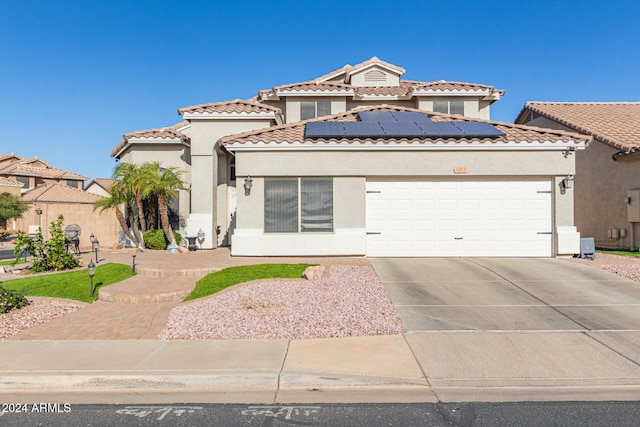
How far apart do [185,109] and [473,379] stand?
49.4 feet

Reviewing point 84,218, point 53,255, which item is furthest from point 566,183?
point 84,218

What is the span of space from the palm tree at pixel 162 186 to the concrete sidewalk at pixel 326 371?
10.0 meters

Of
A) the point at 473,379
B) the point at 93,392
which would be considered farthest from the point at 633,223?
the point at 93,392

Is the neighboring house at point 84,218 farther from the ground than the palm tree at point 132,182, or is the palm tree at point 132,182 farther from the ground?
the palm tree at point 132,182

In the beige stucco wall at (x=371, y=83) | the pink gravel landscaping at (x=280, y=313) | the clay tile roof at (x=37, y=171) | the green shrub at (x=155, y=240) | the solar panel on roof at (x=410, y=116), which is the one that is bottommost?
the pink gravel landscaping at (x=280, y=313)

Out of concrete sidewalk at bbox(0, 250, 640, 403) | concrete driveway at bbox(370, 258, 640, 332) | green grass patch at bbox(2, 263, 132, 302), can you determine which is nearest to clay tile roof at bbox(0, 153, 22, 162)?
green grass patch at bbox(2, 263, 132, 302)

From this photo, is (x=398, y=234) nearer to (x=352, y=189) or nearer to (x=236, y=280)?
(x=352, y=189)

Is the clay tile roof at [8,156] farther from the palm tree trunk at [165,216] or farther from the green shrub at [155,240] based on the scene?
the palm tree trunk at [165,216]

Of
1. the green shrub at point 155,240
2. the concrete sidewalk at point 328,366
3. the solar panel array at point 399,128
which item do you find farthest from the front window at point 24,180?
the concrete sidewalk at point 328,366

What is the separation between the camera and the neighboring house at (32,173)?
4319 cm

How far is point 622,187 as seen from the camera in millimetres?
15633

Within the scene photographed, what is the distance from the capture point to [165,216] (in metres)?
16.1

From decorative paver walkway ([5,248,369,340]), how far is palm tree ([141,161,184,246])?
2.28m

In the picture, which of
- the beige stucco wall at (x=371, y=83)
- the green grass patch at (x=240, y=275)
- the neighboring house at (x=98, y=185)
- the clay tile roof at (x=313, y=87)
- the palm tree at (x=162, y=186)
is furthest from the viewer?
the neighboring house at (x=98, y=185)
